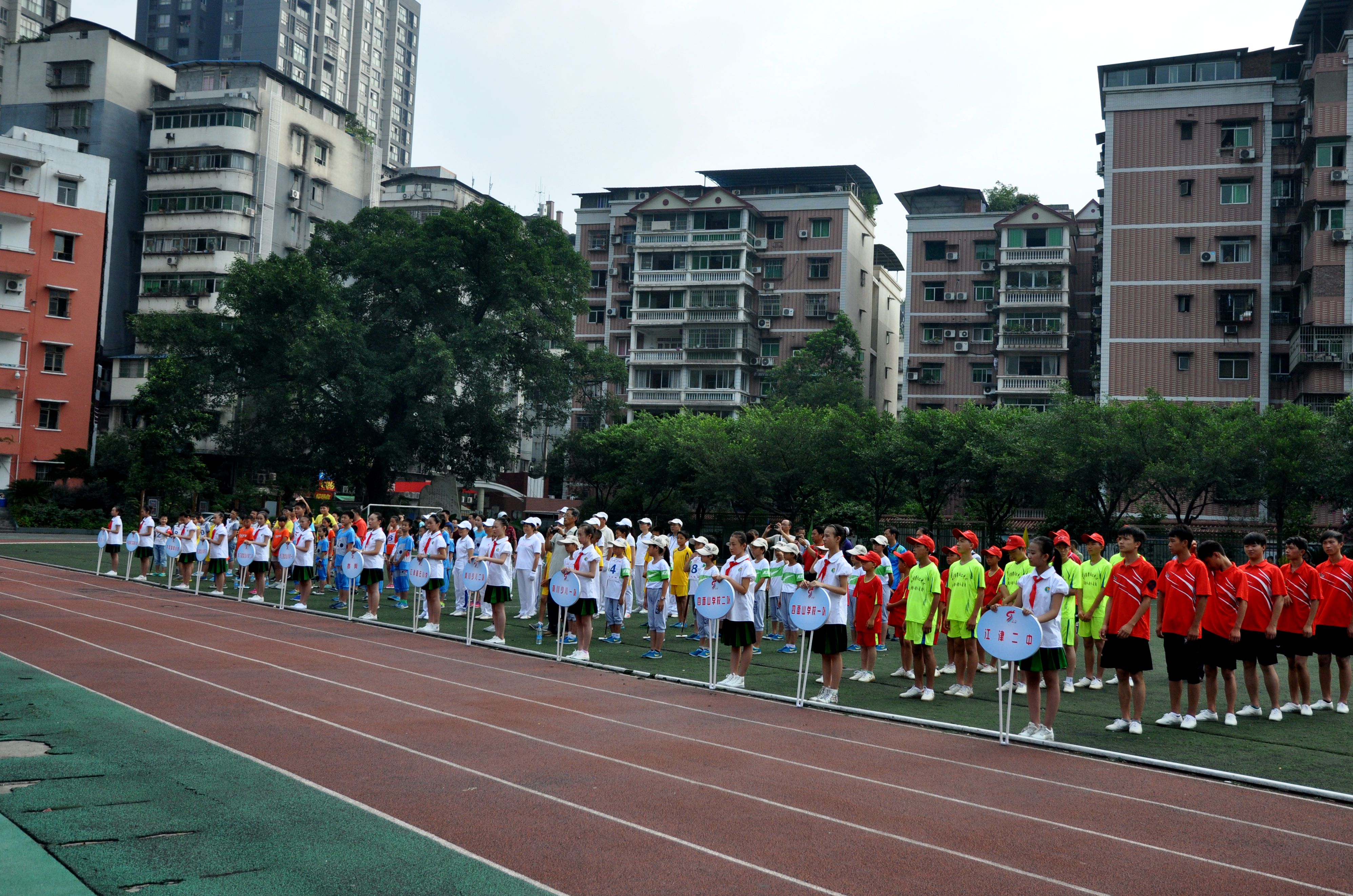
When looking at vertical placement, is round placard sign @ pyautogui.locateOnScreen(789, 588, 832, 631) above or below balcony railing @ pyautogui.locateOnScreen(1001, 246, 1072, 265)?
below

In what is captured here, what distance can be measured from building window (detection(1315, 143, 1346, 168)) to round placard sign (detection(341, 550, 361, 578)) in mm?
41349

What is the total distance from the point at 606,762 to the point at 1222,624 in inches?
251

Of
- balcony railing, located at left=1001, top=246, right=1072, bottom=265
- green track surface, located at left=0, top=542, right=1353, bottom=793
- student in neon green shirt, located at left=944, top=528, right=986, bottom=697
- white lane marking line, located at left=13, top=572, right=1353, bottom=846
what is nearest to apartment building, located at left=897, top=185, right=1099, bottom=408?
balcony railing, located at left=1001, top=246, right=1072, bottom=265

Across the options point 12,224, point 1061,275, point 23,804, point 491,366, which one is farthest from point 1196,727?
point 12,224

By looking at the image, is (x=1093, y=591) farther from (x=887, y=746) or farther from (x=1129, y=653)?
(x=887, y=746)

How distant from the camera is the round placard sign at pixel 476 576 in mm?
15773

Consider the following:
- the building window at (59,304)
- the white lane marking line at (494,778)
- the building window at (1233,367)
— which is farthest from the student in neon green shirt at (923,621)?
the building window at (59,304)

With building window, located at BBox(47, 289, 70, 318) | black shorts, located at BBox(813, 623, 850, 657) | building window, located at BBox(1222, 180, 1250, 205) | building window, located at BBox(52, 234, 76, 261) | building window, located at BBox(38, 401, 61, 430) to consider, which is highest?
building window, located at BBox(1222, 180, 1250, 205)

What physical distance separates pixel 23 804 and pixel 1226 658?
10306mm

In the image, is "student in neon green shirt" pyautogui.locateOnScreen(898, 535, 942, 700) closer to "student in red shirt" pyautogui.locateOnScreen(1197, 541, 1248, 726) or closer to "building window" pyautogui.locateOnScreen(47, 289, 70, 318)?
"student in red shirt" pyautogui.locateOnScreen(1197, 541, 1248, 726)

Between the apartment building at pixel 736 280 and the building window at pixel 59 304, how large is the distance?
26.9m

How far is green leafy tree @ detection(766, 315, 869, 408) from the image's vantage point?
54.8m

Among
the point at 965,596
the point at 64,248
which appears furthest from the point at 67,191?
the point at 965,596

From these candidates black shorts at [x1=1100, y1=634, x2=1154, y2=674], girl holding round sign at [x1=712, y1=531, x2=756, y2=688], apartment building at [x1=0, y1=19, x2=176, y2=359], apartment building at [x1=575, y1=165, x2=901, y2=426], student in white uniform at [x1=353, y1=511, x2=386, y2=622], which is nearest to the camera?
black shorts at [x1=1100, y1=634, x2=1154, y2=674]
